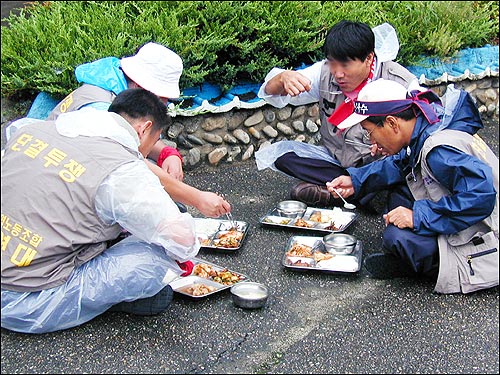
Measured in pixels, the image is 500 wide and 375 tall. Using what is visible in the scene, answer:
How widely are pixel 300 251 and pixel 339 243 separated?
0.26m

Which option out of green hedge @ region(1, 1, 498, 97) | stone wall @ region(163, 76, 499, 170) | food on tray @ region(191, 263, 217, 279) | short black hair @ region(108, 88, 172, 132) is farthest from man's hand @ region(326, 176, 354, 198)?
short black hair @ region(108, 88, 172, 132)

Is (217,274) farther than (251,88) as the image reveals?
No

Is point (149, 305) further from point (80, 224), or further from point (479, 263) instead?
point (479, 263)

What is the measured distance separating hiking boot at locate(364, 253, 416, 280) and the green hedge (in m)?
2.19

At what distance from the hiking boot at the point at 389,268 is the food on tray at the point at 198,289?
0.99 metres

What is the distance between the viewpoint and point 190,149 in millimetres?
5473

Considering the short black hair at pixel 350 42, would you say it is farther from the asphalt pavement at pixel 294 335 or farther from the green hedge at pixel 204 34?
the asphalt pavement at pixel 294 335

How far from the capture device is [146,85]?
4.02 metres

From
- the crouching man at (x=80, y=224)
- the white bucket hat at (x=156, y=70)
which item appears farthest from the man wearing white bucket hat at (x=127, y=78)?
the crouching man at (x=80, y=224)

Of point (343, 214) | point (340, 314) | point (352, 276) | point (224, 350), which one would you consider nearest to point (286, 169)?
point (343, 214)

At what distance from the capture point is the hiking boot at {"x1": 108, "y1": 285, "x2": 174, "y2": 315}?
3.48 metres

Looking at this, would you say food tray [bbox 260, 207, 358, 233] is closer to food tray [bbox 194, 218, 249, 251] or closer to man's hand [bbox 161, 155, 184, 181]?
food tray [bbox 194, 218, 249, 251]

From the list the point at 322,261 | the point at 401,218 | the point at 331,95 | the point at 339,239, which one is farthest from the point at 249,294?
the point at 331,95

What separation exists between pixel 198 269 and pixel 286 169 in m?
1.36
